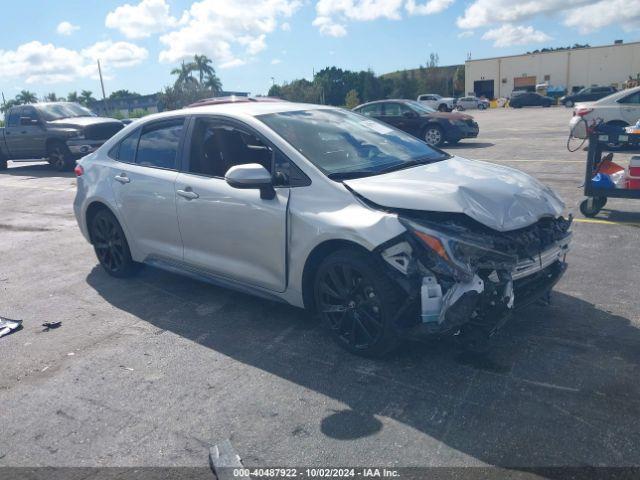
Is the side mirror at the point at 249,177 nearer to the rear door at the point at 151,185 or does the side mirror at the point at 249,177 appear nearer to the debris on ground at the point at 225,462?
the rear door at the point at 151,185

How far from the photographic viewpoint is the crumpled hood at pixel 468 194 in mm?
3658

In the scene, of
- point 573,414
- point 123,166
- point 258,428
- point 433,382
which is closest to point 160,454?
point 258,428

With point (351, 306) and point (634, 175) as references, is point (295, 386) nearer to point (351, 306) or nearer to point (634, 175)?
point (351, 306)

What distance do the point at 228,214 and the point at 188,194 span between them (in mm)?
511

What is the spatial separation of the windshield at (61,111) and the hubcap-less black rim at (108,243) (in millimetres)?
11938

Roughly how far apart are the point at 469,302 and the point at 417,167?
1.34 m

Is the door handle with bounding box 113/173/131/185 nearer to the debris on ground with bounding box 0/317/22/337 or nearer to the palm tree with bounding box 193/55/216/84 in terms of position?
the debris on ground with bounding box 0/317/22/337

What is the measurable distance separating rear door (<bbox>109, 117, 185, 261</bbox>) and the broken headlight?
7.61 feet

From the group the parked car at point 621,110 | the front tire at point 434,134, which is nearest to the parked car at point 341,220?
the parked car at point 621,110

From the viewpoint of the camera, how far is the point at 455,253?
351 centimetres

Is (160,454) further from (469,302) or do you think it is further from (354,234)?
(469,302)

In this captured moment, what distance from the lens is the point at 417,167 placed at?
14.5ft

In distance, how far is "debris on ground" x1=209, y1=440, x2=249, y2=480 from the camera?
9.25 feet

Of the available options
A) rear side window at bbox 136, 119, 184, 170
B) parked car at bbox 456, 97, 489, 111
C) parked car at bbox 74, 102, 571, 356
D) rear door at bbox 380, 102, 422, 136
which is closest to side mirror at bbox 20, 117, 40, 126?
rear door at bbox 380, 102, 422, 136
